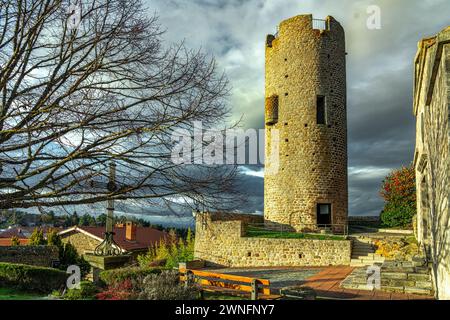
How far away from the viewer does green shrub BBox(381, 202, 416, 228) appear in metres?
21.7

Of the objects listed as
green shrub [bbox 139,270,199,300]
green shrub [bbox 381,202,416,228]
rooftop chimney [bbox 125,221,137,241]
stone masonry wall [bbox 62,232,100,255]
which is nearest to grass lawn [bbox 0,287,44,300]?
green shrub [bbox 139,270,199,300]

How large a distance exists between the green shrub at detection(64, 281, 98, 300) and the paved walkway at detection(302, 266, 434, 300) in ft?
18.1

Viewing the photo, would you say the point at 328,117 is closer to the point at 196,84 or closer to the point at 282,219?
the point at 282,219

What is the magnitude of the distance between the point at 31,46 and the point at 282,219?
57.7 feet

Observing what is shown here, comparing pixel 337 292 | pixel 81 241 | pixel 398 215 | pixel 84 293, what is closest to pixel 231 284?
pixel 337 292

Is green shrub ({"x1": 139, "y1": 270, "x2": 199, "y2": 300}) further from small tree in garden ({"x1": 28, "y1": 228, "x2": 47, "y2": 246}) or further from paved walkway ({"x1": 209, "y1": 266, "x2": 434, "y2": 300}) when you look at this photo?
small tree in garden ({"x1": 28, "y1": 228, "x2": 47, "y2": 246})

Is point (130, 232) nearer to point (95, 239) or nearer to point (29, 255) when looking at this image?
point (95, 239)

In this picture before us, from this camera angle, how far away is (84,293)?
9008 mm

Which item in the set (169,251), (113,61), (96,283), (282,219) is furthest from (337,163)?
(113,61)

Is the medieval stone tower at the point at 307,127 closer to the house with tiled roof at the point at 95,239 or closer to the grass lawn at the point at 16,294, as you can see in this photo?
the house with tiled roof at the point at 95,239

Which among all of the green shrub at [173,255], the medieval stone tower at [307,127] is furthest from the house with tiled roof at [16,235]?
the medieval stone tower at [307,127]

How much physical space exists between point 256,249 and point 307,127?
8087 mm

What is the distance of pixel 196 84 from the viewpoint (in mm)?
6824

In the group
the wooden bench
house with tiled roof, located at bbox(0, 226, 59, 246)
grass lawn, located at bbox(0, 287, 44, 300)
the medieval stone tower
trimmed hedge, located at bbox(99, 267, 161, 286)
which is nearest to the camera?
the wooden bench
